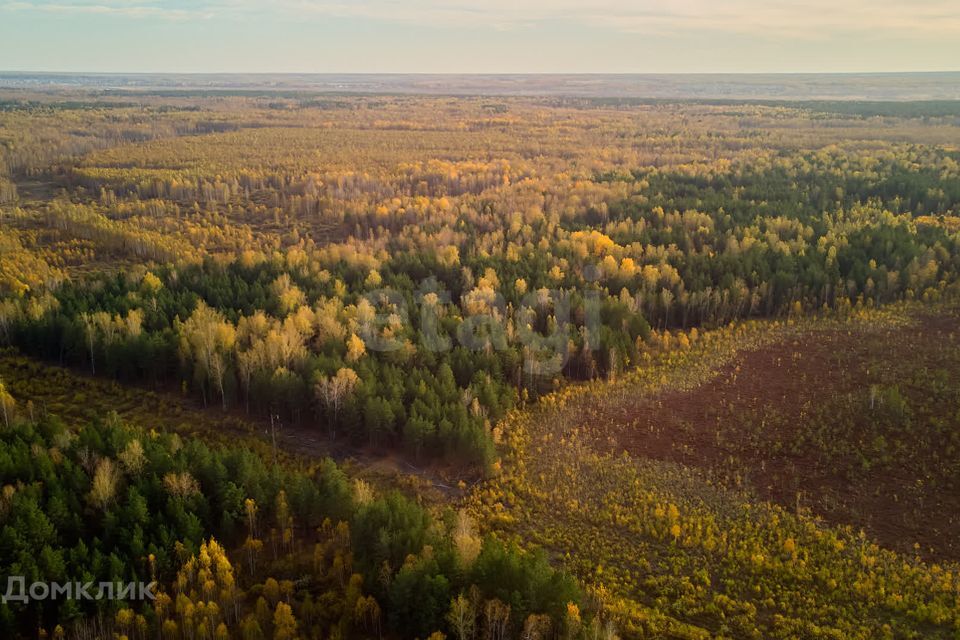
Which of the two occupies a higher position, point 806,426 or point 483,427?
point 483,427

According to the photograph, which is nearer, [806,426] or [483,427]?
[483,427]

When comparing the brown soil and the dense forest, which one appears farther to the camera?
the brown soil

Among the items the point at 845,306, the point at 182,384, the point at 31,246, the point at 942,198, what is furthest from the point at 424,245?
the point at 942,198

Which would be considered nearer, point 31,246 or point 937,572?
point 937,572

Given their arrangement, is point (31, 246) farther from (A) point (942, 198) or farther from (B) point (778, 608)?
(A) point (942, 198)

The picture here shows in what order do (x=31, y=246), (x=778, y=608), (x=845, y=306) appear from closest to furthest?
1. (x=778, y=608)
2. (x=845, y=306)
3. (x=31, y=246)

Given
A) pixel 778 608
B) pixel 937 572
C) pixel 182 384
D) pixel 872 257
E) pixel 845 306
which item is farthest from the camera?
pixel 872 257

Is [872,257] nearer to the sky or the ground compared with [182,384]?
nearer to the sky

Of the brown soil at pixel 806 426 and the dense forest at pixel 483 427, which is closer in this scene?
the dense forest at pixel 483 427
